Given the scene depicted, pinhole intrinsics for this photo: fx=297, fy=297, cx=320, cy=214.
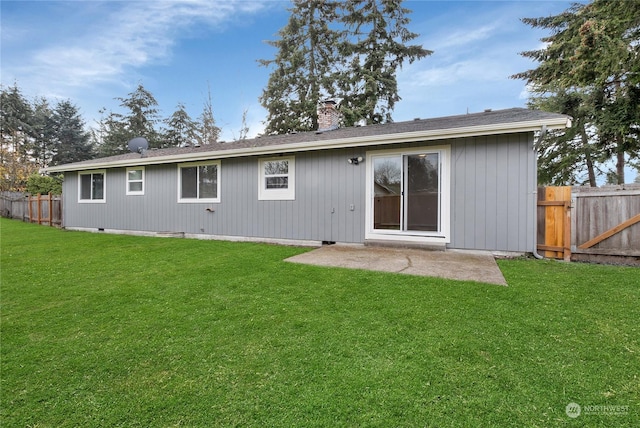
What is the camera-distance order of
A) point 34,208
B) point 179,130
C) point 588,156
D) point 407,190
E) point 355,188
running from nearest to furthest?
point 407,190 → point 355,188 → point 588,156 → point 34,208 → point 179,130

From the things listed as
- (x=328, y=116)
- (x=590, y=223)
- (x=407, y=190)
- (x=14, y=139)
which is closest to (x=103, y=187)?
(x=328, y=116)

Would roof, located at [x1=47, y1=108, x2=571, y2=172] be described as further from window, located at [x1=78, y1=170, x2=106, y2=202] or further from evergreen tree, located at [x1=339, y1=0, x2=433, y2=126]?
evergreen tree, located at [x1=339, y1=0, x2=433, y2=126]

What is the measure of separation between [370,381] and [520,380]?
92cm

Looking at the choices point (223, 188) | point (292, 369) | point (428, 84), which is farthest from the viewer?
point (428, 84)

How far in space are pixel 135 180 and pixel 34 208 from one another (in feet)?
26.3

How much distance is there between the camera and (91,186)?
10.5 metres

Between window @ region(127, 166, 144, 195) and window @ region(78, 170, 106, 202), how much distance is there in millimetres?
1327

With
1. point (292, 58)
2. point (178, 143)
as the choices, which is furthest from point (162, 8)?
point (178, 143)

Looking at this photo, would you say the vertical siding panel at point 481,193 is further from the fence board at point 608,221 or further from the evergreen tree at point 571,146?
the evergreen tree at point 571,146

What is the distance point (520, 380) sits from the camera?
1.81 m

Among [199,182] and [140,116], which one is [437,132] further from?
[140,116]

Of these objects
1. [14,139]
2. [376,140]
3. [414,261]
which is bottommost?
[414,261]

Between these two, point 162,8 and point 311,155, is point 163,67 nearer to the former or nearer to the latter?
point 162,8

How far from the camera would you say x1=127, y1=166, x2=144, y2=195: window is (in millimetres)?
9391
